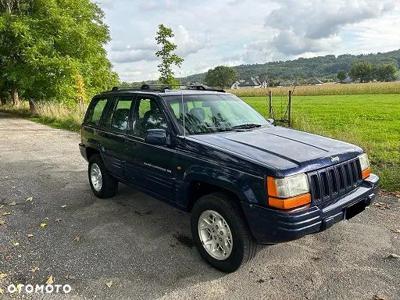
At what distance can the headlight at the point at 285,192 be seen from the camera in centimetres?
323

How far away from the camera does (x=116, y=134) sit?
536cm

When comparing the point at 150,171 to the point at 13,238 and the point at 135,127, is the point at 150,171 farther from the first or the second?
the point at 13,238

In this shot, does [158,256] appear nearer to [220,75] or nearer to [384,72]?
[220,75]

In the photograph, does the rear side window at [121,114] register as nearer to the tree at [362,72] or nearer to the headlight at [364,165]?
the headlight at [364,165]

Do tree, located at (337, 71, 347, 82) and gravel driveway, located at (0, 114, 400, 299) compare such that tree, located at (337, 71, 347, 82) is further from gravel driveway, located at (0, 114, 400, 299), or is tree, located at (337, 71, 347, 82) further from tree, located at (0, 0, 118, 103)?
gravel driveway, located at (0, 114, 400, 299)

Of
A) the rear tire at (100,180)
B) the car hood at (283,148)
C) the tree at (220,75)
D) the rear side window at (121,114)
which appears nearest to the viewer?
the car hood at (283,148)

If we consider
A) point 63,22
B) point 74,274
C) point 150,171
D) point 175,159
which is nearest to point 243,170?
point 175,159

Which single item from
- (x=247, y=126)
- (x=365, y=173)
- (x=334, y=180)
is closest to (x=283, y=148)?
(x=334, y=180)

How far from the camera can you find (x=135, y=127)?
497 cm

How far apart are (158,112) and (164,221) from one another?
5.14 feet

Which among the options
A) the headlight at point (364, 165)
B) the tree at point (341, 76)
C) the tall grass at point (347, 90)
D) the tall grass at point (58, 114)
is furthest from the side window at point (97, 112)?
the tree at point (341, 76)

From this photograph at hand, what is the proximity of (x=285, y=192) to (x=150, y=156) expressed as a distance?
1.99 metres

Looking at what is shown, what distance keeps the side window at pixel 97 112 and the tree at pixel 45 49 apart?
1607 centimetres

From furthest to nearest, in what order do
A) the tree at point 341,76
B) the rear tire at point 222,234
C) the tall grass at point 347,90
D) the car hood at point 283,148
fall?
the tree at point 341,76 → the tall grass at point 347,90 → the rear tire at point 222,234 → the car hood at point 283,148
